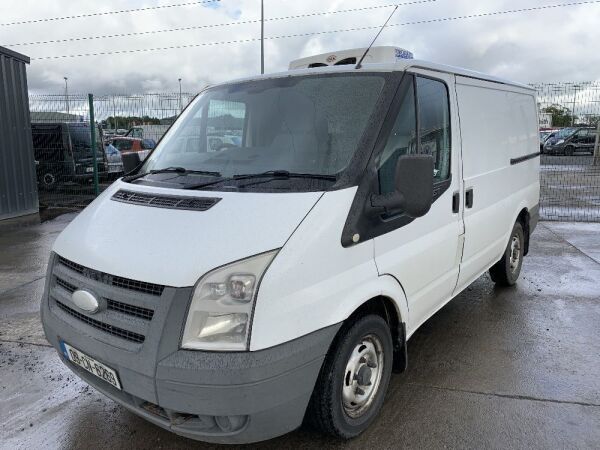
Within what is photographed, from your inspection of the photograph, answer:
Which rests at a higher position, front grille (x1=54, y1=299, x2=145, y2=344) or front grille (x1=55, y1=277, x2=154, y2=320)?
front grille (x1=55, y1=277, x2=154, y2=320)

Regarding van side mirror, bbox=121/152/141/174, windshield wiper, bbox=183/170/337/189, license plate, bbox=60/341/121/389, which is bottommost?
license plate, bbox=60/341/121/389

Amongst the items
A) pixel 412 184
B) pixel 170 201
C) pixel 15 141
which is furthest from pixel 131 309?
pixel 15 141

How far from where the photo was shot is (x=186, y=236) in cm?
244

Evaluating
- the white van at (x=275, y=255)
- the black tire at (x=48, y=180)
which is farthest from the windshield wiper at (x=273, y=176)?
the black tire at (x=48, y=180)

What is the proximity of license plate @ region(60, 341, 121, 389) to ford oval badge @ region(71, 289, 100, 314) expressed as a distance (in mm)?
263

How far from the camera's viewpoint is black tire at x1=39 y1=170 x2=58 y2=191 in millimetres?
12891

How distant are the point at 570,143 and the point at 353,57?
27060 millimetres

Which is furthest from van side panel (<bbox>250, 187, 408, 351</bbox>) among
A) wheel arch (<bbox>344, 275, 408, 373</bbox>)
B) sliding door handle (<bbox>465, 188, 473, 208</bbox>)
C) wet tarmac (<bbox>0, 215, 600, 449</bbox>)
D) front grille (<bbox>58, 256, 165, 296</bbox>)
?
sliding door handle (<bbox>465, 188, 473, 208</bbox>)

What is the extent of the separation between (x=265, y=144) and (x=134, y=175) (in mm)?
988

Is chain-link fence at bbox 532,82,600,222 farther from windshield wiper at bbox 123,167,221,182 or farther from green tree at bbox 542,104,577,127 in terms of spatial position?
windshield wiper at bbox 123,167,221,182

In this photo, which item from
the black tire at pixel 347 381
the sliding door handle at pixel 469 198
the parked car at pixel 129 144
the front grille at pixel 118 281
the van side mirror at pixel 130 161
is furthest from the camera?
the parked car at pixel 129 144

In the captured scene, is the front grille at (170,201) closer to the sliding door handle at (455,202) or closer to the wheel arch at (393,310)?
the wheel arch at (393,310)

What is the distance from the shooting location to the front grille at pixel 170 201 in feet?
8.66

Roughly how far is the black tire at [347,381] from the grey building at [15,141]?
9.89 m
